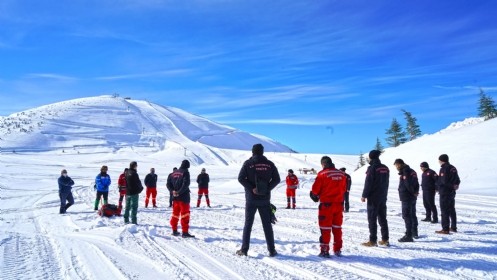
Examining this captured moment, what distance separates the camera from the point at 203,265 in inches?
248

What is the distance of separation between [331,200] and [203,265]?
8.92 feet

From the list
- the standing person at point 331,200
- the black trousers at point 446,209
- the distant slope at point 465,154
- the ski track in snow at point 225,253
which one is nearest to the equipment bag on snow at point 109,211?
the ski track in snow at point 225,253

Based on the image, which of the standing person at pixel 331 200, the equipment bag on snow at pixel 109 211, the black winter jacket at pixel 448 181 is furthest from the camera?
the equipment bag on snow at pixel 109 211

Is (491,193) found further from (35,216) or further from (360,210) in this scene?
(35,216)

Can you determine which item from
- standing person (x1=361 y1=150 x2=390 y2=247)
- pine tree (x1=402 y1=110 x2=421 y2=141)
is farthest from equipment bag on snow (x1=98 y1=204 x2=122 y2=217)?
pine tree (x1=402 y1=110 x2=421 y2=141)

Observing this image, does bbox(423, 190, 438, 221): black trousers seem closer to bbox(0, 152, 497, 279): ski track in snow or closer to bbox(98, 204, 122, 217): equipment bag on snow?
bbox(0, 152, 497, 279): ski track in snow

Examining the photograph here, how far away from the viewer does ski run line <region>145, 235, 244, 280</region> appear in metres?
5.70

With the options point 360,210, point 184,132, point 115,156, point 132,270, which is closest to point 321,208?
point 132,270

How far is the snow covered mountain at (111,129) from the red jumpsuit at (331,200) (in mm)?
76697

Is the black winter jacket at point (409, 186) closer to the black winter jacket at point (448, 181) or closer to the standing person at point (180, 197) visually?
the black winter jacket at point (448, 181)

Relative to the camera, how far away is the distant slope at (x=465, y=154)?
2705cm

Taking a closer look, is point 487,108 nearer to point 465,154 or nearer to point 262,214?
point 465,154

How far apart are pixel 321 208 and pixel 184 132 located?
11517 centimetres

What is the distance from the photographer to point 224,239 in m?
8.94
